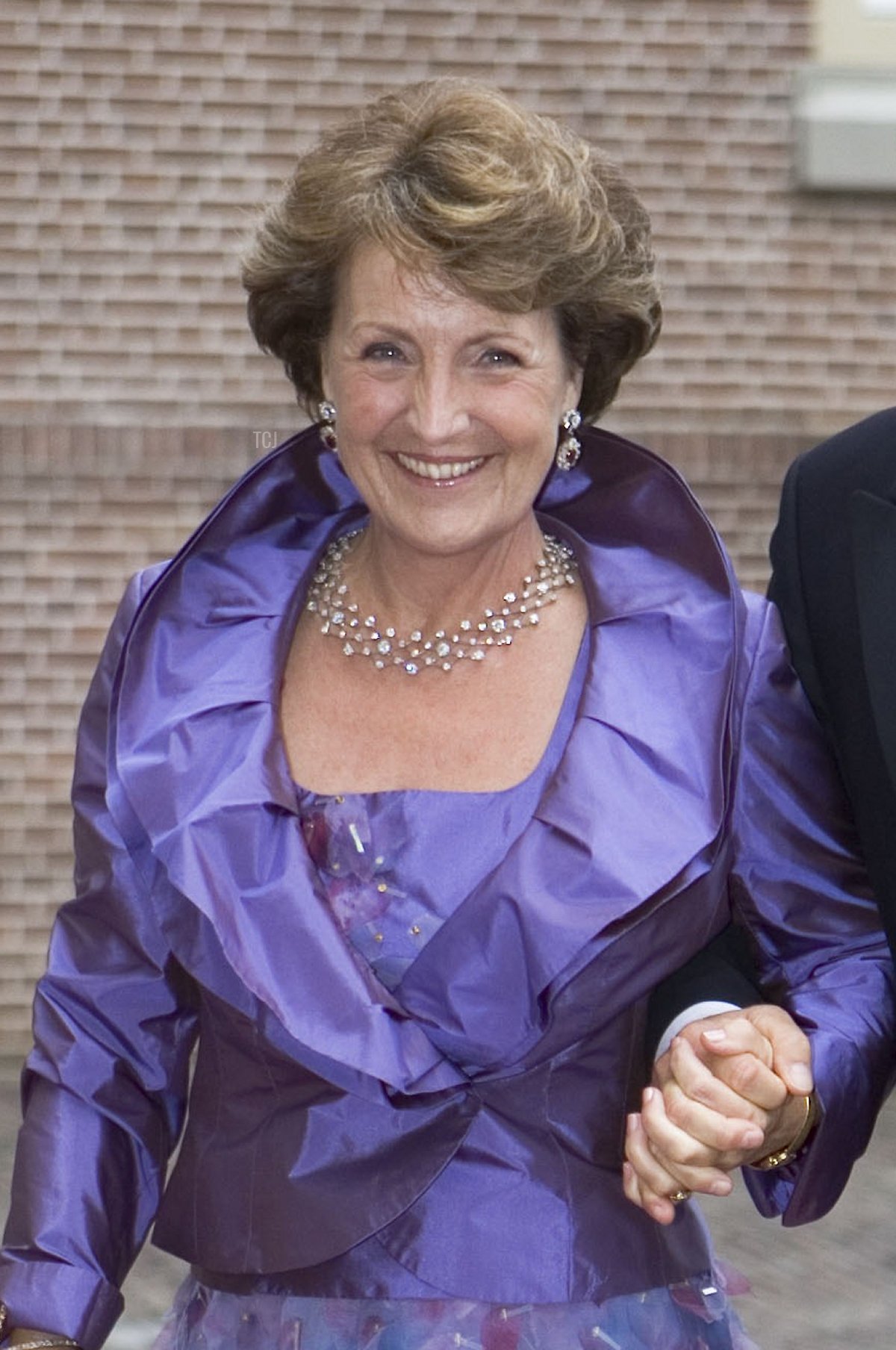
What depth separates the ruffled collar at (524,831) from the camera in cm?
215

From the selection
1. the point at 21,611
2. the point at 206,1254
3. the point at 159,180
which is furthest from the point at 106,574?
the point at 206,1254

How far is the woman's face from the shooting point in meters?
2.23

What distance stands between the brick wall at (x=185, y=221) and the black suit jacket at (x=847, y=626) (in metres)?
4.72

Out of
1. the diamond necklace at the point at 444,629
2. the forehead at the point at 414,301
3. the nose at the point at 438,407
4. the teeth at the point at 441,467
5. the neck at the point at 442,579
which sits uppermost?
the forehead at the point at 414,301

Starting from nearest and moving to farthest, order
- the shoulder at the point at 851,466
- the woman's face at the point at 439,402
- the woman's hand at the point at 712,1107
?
the woman's hand at the point at 712,1107 → the woman's face at the point at 439,402 → the shoulder at the point at 851,466

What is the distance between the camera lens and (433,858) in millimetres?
2232

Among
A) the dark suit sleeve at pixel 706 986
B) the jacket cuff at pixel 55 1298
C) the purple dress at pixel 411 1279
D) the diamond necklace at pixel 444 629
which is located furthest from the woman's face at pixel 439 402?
the jacket cuff at pixel 55 1298

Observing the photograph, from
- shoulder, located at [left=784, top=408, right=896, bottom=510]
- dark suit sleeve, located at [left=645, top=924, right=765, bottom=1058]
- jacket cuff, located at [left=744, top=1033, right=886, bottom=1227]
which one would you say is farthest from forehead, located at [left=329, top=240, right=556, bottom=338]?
jacket cuff, located at [left=744, top=1033, right=886, bottom=1227]

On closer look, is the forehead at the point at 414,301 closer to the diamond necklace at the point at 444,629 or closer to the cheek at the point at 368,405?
the cheek at the point at 368,405

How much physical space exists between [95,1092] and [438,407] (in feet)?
2.68

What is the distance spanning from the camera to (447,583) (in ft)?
7.90

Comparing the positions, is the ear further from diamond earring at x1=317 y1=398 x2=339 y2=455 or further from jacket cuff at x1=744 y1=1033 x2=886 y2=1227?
jacket cuff at x1=744 y1=1033 x2=886 y2=1227

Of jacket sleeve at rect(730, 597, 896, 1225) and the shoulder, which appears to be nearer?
jacket sleeve at rect(730, 597, 896, 1225)

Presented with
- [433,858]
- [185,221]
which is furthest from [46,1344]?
[185,221]
